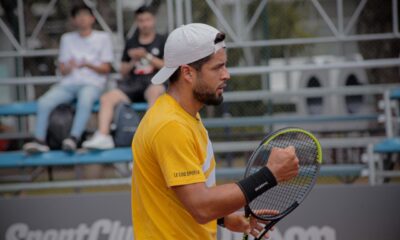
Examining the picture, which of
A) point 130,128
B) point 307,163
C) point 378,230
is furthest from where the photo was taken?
point 130,128

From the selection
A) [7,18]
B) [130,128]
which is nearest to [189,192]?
[130,128]

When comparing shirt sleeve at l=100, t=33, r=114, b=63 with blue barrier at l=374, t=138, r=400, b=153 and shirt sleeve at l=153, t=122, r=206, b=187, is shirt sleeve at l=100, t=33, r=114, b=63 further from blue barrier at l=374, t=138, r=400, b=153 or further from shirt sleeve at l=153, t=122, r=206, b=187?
shirt sleeve at l=153, t=122, r=206, b=187

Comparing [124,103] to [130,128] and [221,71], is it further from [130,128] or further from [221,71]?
[221,71]

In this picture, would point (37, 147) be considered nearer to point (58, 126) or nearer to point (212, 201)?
point (58, 126)

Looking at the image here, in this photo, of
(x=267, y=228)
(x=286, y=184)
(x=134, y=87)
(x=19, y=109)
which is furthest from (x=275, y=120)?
(x=267, y=228)

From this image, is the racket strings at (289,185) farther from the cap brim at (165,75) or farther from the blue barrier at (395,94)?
the blue barrier at (395,94)

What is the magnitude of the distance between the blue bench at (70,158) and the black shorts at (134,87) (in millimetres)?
591

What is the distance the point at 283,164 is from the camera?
3082mm

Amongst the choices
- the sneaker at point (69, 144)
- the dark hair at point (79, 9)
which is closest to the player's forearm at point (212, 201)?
the sneaker at point (69, 144)

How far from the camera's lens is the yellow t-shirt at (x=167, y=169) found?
312 cm

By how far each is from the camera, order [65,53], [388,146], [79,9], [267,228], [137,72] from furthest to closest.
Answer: [65,53], [79,9], [137,72], [388,146], [267,228]

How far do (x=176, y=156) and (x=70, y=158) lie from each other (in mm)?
4919

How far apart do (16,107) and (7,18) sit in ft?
6.03

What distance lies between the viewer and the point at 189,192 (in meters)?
3.09
